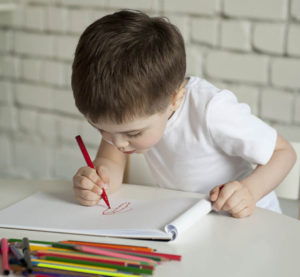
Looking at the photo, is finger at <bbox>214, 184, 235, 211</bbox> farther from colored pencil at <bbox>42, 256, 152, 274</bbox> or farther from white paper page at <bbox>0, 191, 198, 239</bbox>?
colored pencil at <bbox>42, 256, 152, 274</bbox>

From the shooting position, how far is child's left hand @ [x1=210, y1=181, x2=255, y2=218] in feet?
2.65

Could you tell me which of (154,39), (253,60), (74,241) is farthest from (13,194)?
(253,60)

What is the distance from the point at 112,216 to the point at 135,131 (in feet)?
0.50

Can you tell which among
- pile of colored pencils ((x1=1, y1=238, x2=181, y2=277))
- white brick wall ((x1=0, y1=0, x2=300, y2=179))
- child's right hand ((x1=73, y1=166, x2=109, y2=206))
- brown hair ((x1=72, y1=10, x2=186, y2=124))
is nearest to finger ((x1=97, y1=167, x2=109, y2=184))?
child's right hand ((x1=73, y1=166, x2=109, y2=206))

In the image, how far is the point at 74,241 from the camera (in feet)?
2.29

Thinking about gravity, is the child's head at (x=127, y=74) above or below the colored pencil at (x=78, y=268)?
above

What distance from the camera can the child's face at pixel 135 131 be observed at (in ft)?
2.74

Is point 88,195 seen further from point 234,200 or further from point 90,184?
point 234,200

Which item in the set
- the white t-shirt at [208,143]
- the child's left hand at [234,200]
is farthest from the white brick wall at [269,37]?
the child's left hand at [234,200]

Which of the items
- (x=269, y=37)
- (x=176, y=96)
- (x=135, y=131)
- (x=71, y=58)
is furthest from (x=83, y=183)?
(x=71, y=58)

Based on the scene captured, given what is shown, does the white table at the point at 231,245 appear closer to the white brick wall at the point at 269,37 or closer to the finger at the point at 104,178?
the finger at the point at 104,178

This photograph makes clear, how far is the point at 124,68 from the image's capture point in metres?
0.79

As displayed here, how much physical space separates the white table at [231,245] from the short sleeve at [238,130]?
0.17m

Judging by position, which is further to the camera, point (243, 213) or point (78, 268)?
point (243, 213)
